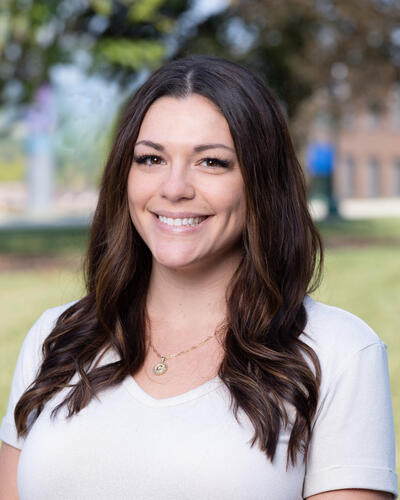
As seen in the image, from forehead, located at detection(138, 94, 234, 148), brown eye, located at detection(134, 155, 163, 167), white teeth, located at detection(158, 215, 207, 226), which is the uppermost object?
forehead, located at detection(138, 94, 234, 148)

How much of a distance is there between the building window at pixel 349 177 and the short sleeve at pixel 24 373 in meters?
64.7

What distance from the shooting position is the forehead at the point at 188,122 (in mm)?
2232

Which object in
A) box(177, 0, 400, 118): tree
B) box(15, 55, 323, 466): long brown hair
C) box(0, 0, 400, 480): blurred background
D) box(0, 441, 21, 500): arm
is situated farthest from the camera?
box(177, 0, 400, 118): tree

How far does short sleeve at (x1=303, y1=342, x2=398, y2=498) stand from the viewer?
2.07 m

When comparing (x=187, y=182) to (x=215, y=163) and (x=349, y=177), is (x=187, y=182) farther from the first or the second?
(x=349, y=177)

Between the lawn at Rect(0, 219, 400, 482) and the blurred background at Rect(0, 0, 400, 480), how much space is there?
0.03 metres

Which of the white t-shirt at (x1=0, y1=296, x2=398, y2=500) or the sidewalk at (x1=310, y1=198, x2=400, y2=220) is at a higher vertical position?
the white t-shirt at (x1=0, y1=296, x2=398, y2=500)

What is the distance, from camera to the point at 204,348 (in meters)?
2.39

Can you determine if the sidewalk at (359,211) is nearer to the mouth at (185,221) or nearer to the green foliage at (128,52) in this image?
the green foliage at (128,52)

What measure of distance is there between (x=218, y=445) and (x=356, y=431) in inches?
14.1

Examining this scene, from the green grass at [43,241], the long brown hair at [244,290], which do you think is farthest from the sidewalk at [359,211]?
the long brown hair at [244,290]

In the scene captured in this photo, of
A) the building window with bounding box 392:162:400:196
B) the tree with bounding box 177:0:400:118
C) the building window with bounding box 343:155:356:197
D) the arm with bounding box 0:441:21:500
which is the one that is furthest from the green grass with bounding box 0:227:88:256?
the building window with bounding box 392:162:400:196

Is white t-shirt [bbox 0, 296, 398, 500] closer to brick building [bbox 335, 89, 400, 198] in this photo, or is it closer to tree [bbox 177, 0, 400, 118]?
tree [bbox 177, 0, 400, 118]

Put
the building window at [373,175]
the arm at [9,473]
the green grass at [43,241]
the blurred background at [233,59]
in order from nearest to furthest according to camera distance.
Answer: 1. the arm at [9,473]
2. the blurred background at [233,59]
3. the green grass at [43,241]
4. the building window at [373,175]
